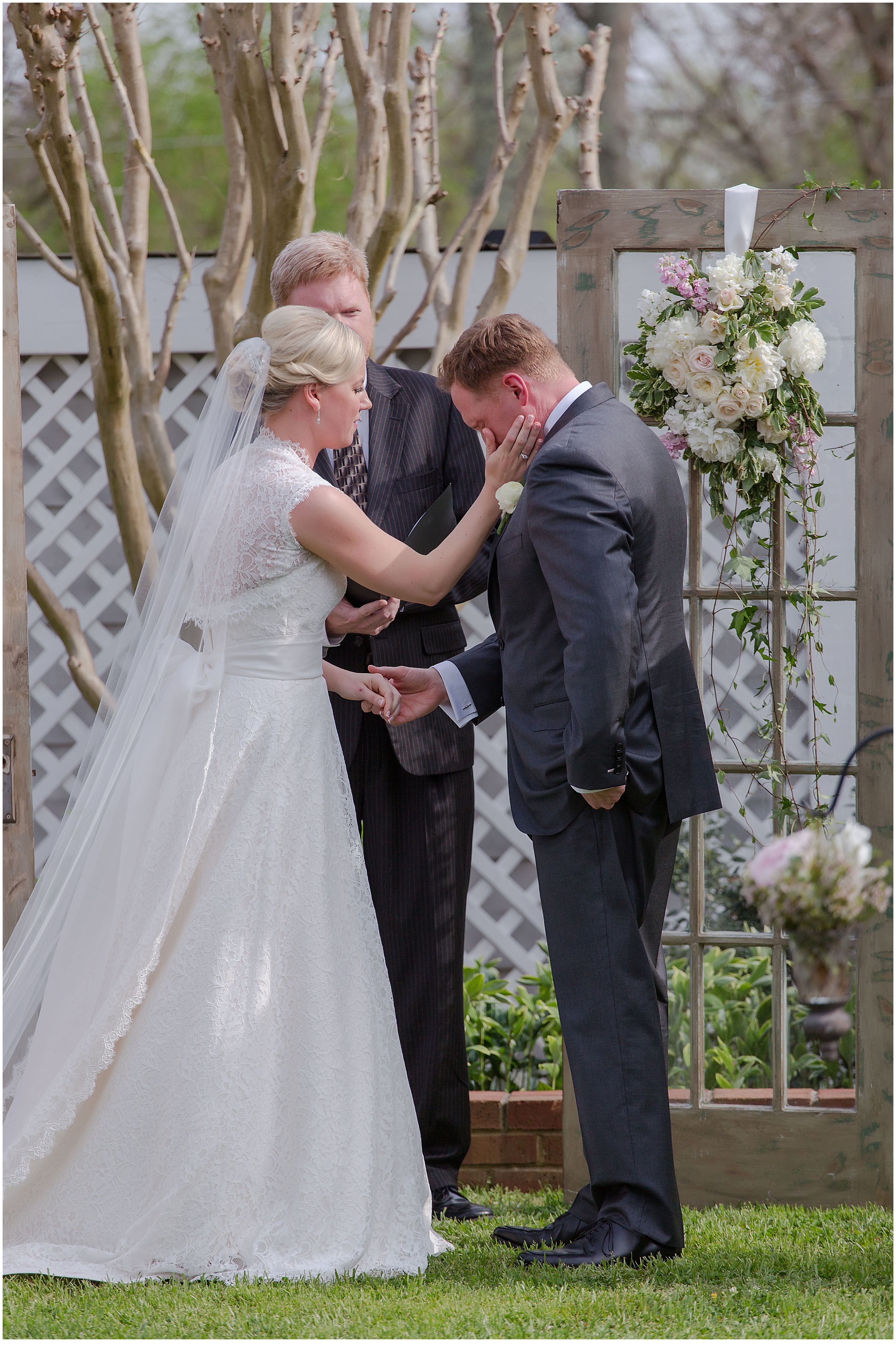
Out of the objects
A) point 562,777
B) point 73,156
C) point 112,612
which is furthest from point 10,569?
point 112,612

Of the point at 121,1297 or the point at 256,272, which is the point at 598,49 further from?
the point at 121,1297

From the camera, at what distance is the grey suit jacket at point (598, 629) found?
95.7 inches

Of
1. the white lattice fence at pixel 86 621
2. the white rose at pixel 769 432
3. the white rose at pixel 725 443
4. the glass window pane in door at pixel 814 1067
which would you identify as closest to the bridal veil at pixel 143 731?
the white rose at pixel 725 443

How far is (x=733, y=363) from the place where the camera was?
2.85m

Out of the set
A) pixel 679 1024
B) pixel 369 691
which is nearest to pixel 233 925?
pixel 369 691

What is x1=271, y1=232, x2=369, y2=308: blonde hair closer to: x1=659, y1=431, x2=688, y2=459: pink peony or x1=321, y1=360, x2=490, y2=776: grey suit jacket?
x1=321, y1=360, x2=490, y2=776: grey suit jacket

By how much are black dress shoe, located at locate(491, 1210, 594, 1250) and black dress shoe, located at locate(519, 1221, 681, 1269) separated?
110mm

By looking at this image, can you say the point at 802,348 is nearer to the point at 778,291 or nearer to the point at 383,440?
the point at 778,291

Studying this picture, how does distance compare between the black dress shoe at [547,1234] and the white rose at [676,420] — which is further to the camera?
the white rose at [676,420]

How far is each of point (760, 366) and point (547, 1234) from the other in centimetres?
194

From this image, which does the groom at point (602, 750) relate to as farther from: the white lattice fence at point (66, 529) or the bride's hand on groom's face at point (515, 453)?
the white lattice fence at point (66, 529)

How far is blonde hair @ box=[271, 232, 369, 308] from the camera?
3.04 meters

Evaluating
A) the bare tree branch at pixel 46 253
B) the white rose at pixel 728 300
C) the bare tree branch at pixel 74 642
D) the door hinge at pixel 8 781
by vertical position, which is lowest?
the door hinge at pixel 8 781

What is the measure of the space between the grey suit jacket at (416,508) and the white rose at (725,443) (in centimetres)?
57
